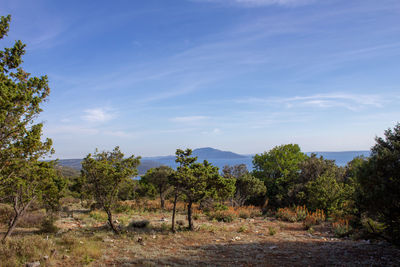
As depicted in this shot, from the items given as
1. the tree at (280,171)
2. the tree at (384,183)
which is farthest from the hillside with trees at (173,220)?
the tree at (280,171)

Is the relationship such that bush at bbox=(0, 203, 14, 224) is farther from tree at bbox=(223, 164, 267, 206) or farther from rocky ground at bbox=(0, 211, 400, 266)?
tree at bbox=(223, 164, 267, 206)

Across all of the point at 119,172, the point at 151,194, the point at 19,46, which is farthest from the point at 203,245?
the point at 151,194

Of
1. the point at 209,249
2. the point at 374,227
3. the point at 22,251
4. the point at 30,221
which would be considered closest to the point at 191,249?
the point at 209,249

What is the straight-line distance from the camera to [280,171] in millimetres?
30000

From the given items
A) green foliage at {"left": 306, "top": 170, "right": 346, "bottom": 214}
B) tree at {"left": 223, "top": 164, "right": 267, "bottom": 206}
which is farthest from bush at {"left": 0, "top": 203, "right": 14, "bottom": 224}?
green foliage at {"left": 306, "top": 170, "right": 346, "bottom": 214}

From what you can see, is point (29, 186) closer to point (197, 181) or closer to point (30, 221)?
point (30, 221)

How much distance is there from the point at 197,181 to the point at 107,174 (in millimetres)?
4844

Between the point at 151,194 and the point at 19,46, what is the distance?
25208 mm

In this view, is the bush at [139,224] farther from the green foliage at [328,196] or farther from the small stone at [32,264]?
the green foliage at [328,196]

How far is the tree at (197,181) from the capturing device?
13445 mm

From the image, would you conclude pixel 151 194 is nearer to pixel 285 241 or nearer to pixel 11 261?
pixel 285 241

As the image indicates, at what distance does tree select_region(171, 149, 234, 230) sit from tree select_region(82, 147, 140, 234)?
253 centimetres

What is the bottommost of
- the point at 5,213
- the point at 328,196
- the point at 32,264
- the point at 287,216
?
the point at 287,216

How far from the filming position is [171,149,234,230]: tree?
44.1 feet
